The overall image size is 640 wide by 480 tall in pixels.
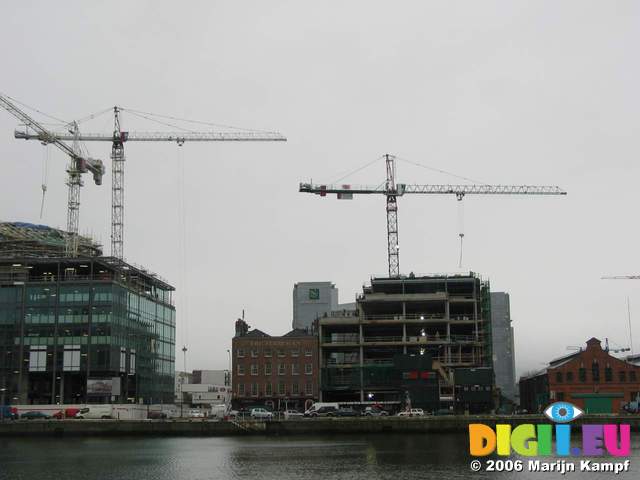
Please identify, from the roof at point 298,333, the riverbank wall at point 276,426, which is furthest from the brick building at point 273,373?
the riverbank wall at point 276,426

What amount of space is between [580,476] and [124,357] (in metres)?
96.9

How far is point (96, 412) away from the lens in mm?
125500

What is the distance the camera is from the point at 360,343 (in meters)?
152

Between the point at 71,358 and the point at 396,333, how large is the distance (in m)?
57.7

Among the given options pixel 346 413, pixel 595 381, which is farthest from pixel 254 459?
pixel 595 381

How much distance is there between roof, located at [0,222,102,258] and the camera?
15800cm

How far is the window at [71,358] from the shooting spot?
137750 mm

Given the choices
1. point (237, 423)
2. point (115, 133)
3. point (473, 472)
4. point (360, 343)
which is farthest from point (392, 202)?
point (473, 472)

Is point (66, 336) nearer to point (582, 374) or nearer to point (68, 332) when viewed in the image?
point (68, 332)

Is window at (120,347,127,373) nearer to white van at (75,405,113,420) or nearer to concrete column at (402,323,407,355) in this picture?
white van at (75,405,113,420)

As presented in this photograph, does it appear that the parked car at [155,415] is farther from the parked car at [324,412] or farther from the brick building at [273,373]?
the parked car at [324,412]

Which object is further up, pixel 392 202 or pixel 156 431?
pixel 392 202

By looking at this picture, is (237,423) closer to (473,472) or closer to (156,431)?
(156,431)

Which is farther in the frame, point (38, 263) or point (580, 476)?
point (38, 263)
